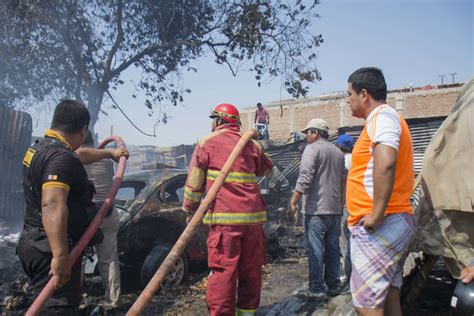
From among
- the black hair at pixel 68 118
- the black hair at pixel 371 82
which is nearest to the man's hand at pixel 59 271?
the black hair at pixel 68 118

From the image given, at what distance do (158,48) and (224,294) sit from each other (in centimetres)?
819

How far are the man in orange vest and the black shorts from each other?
6.50ft

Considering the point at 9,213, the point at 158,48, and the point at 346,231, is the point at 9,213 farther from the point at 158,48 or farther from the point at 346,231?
→ the point at 346,231

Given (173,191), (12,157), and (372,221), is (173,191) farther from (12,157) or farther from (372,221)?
(12,157)

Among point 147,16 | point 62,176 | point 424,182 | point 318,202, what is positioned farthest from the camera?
point 147,16

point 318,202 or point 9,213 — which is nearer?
point 318,202

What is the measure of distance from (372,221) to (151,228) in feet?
11.6

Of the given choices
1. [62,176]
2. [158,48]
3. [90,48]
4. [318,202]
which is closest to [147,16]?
[158,48]

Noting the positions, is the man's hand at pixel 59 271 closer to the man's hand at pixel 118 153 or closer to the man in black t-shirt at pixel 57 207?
the man in black t-shirt at pixel 57 207

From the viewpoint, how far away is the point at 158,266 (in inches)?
201

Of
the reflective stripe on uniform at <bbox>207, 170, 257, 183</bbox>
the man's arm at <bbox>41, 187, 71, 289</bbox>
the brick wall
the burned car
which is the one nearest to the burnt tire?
the burned car

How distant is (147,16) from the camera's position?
31.8 feet

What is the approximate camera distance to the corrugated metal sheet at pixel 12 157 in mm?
9430

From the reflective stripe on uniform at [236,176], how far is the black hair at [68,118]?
1.15 meters
